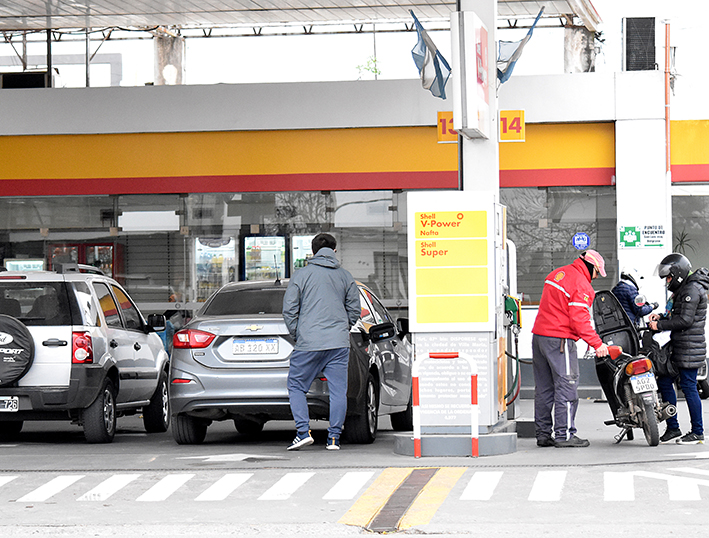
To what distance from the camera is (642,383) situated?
34.8 ft

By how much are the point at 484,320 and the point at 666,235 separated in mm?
8598

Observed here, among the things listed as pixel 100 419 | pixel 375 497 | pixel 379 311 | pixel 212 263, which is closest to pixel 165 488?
pixel 375 497

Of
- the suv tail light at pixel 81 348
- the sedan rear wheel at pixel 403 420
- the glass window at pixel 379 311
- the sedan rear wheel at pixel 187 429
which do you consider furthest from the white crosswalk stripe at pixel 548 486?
the suv tail light at pixel 81 348

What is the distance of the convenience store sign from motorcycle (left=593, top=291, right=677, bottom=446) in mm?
1593

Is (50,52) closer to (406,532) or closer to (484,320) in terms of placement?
(484,320)

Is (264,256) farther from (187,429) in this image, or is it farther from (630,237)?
(187,429)

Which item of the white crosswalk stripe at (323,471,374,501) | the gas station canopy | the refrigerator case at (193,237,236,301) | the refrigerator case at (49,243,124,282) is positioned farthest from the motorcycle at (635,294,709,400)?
the refrigerator case at (49,243,124,282)

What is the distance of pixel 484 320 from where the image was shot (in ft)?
33.3

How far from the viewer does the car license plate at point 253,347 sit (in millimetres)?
10844

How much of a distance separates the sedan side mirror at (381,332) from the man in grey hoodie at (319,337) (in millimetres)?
562

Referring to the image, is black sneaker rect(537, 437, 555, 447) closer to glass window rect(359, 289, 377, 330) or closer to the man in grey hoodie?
the man in grey hoodie

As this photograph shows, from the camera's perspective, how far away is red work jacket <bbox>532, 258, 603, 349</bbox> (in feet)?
34.4

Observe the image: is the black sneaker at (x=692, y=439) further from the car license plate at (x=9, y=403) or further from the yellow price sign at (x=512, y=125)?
the car license plate at (x=9, y=403)

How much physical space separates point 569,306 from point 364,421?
2218 millimetres
